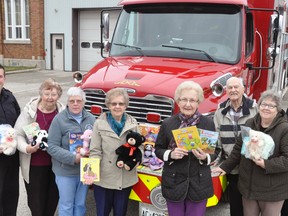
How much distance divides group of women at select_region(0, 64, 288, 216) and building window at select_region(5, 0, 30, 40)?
19.7 m

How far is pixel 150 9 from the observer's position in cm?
536

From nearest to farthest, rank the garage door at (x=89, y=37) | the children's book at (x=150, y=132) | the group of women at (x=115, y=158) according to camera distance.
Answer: the group of women at (x=115, y=158) → the children's book at (x=150, y=132) → the garage door at (x=89, y=37)

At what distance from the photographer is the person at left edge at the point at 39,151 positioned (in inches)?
138

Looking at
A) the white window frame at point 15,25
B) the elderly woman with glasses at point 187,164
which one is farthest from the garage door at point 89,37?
the elderly woman with glasses at point 187,164

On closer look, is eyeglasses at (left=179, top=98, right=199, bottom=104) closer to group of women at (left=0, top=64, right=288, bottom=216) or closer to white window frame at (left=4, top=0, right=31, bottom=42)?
group of women at (left=0, top=64, right=288, bottom=216)

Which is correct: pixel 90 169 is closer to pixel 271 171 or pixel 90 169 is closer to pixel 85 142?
pixel 85 142

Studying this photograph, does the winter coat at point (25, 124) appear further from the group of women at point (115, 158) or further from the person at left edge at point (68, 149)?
the person at left edge at point (68, 149)

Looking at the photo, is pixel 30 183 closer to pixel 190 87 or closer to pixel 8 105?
pixel 8 105

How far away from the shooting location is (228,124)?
3.48 metres

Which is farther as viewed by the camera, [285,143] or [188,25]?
[188,25]

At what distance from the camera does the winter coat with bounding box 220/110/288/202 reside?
294 centimetres

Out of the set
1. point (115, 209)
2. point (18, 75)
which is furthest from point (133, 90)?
point (18, 75)

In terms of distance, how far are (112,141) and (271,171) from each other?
1395mm

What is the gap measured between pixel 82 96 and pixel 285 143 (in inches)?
72.9
